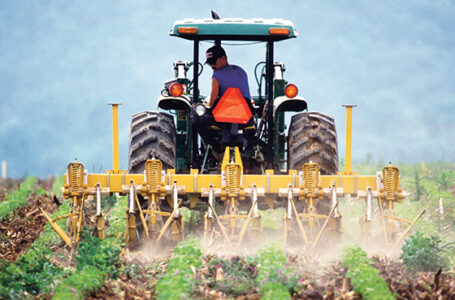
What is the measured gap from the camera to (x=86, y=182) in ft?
31.2

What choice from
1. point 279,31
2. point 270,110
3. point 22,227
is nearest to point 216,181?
point 270,110

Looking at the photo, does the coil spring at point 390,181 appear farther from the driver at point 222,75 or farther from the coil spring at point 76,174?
the coil spring at point 76,174

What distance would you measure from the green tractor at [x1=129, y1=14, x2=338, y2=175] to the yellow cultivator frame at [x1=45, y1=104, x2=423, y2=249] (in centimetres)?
67

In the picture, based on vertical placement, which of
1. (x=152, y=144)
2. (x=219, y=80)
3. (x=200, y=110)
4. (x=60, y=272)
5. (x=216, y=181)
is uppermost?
(x=219, y=80)

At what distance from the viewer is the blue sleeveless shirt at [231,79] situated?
10000mm

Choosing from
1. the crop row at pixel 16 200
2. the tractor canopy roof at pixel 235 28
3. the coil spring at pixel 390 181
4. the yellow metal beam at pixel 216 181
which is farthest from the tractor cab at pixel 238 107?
the crop row at pixel 16 200

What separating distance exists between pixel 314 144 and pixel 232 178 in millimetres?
1724

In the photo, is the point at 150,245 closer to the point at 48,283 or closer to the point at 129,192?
the point at 129,192

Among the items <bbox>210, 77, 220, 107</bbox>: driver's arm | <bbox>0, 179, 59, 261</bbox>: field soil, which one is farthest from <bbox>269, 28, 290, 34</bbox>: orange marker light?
<bbox>0, 179, 59, 261</bbox>: field soil

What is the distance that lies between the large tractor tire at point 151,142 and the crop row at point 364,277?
3193 millimetres

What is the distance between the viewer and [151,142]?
10.3 metres

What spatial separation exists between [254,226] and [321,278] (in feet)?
4.26

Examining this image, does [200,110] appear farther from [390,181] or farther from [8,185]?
[8,185]

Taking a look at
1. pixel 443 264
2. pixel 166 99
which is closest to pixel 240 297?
pixel 443 264
